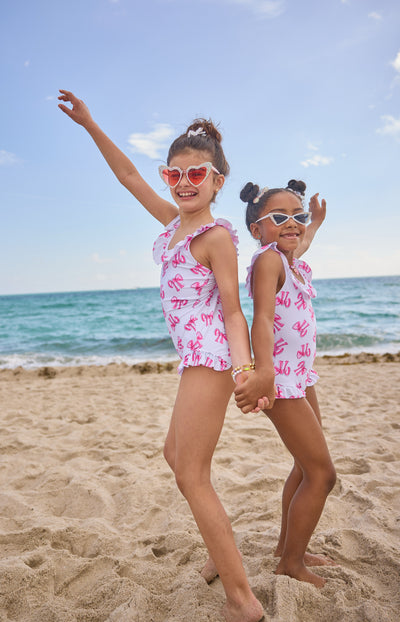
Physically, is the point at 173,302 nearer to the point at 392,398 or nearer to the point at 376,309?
the point at 392,398

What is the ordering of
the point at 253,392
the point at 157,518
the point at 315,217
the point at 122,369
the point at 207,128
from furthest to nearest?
the point at 122,369, the point at 157,518, the point at 315,217, the point at 207,128, the point at 253,392

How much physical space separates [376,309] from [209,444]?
834 inches

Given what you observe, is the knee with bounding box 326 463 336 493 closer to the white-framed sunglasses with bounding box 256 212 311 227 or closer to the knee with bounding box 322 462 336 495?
the knee with bounding box 322 462 336 495

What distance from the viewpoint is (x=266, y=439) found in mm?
4367

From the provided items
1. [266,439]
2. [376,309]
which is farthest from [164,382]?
[376,309]

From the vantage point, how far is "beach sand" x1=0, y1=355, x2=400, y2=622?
1.95 m

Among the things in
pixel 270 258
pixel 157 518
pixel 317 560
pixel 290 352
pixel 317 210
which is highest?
pixel 317 210

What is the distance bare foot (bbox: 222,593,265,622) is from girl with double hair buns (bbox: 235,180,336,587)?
0.39 m

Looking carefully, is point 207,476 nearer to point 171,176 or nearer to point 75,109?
point 171,176

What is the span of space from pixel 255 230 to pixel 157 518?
205 centimetres

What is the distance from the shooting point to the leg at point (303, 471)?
1.89 meters

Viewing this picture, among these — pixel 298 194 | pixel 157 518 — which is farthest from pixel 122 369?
pixel 298 194

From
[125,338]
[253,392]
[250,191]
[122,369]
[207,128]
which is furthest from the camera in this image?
[125,338]

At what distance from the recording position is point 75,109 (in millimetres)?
2318
